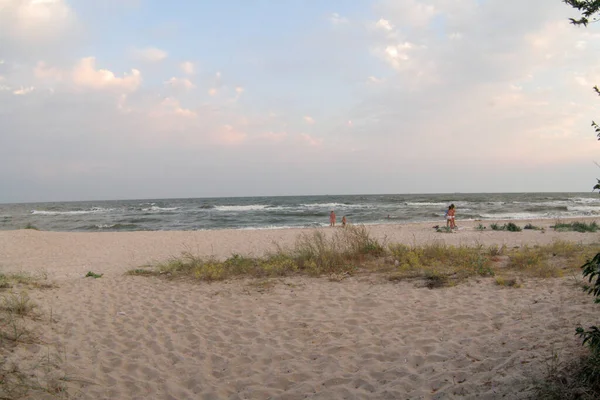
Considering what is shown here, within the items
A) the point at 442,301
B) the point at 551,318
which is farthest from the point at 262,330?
the point at 551,318

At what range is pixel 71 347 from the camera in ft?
15.8

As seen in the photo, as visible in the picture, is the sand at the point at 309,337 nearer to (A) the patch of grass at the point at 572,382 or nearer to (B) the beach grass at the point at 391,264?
(A) the patch of grass at the point at 572,382

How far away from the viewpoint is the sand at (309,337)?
146 inches

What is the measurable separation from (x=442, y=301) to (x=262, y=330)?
2848 mm

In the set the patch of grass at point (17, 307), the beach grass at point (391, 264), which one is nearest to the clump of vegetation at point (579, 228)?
the beach grass at point (391, 264)

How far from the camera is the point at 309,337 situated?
16.2ft

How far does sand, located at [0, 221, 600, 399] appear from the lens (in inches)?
146

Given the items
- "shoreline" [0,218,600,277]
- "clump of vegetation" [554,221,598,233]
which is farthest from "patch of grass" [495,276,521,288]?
"clump of vegetation" [554,221,598,233]

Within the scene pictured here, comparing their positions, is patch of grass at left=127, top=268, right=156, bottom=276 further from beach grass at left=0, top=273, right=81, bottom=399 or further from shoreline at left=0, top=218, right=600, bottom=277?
beach grass at left=0, top=273, right=81, bottom=399

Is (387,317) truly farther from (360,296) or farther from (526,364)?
(526,364)

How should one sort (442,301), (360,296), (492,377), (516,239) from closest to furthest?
(492,377)
(442,301)
(360,296)
(516,239)

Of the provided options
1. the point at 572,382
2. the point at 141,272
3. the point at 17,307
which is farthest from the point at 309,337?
the point at 141,272

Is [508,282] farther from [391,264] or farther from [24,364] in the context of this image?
[24,364]

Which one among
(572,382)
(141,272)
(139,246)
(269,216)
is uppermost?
(572,382)
